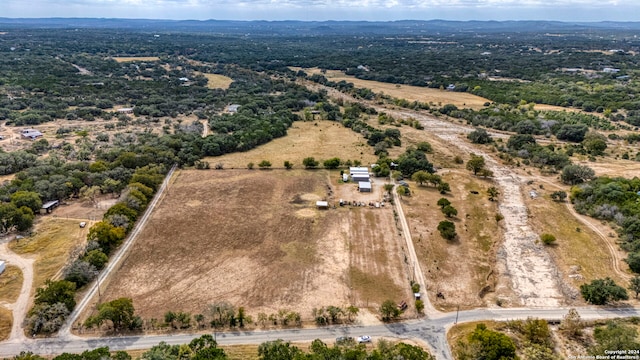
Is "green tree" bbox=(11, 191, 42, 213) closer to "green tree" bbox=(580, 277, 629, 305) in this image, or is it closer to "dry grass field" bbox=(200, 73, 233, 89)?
"green tree" bbox=(580, 277, 629, 305)

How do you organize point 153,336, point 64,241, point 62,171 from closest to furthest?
1. point 153,336
2. point 64,241
3. point 62,171

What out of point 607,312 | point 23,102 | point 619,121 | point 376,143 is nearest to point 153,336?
point 607,312

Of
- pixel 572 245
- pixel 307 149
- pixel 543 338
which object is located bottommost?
pixel 572 245

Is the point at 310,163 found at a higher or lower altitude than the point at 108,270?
higher

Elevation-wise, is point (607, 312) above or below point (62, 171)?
below

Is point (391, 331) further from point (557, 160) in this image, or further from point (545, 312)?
point (557, 160)

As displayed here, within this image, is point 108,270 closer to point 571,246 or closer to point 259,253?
point 259,253

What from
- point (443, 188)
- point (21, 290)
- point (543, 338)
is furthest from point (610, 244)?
point (21, 290)

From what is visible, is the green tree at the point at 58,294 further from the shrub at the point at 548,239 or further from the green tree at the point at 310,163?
the shrub at the point at 548,239
